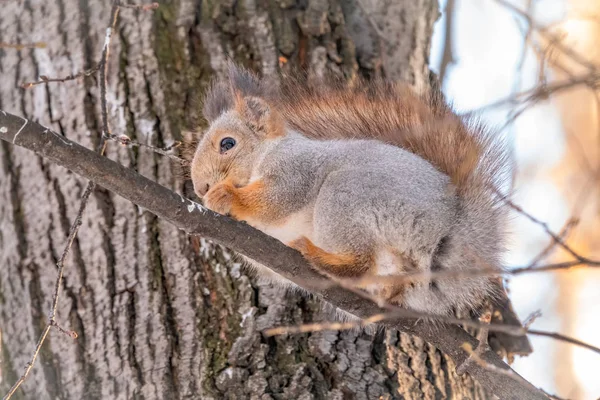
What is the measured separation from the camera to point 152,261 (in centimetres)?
207

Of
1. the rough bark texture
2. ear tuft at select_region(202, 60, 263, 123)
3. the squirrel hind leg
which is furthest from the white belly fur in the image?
ear tuft at select_region(202, 60, 263, 123)

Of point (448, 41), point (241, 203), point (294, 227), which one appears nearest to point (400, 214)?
point (294, 227)

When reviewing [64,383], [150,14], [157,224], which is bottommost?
[64,383]

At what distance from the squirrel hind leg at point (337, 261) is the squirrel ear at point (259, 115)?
52 centimetres

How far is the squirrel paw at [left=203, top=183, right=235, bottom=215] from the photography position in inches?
73.7

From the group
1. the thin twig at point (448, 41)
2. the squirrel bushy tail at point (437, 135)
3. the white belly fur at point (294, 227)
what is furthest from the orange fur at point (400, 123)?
the thin twig at point (448, 41)

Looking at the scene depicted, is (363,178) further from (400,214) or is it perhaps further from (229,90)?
(229,90)

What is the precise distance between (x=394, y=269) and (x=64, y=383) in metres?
1.00

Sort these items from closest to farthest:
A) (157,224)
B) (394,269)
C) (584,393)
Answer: (394,269) → (157,224) → (584,393)

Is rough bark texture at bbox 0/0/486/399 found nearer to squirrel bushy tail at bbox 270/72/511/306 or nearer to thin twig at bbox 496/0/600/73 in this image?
squirrel bushy tail at bbox 270/72/511/306

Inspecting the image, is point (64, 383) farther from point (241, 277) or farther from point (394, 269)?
point (394, 269)

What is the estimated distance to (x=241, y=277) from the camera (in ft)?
6.81

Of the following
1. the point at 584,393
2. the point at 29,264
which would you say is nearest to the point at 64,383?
the point at 29,264

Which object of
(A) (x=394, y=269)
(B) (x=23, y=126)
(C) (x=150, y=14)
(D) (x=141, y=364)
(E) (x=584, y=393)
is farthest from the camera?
(E) (x=584, y=393)
